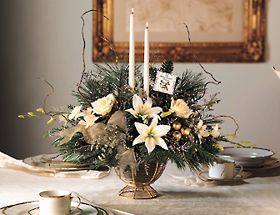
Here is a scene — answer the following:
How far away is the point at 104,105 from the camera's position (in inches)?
55.9

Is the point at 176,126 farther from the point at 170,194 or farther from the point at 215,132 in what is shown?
the point at 170,194

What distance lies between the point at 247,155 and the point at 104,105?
0.85m

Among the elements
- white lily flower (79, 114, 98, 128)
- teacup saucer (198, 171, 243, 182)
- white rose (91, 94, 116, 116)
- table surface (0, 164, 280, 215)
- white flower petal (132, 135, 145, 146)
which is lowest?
table surface (0, 164, 280, 215)

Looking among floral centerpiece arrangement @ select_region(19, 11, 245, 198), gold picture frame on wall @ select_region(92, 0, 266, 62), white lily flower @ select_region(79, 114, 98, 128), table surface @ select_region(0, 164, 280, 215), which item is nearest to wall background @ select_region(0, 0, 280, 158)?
gold picture frame on wall @ select_region(92, 0, 266, 62)

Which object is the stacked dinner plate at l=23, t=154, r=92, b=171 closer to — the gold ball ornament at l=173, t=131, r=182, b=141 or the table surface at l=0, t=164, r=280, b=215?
the table surface at l=0, t=164, r=280, b=215

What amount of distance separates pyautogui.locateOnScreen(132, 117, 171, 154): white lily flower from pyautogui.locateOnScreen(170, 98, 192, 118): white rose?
7cm

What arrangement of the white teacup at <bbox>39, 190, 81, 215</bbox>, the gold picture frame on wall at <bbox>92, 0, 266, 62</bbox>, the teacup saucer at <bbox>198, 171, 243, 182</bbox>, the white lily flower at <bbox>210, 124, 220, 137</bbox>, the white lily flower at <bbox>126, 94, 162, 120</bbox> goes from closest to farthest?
the white teacup at <bbox>39, 190, 81, 215</bbox>, the white lily flower at <bbox>126, 94, 162, 120</bbox>, the white lily flower at <bbox>210, 124, 220, 137</bbox>, the teacup saucer at <bbox>198, 171, 243, 182</bbox>, the gold picture frame on wall at <bbox>92, 0, 266, 62</bbox>

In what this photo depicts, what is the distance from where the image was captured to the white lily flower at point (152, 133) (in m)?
1.37

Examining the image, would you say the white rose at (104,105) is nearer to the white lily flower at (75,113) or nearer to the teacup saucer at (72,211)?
the white lily flower at (75,113)

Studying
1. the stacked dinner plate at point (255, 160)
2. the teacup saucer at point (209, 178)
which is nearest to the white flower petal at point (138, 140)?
the teacup saucer at point (209, 178)

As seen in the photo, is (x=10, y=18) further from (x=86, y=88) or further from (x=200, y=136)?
(x=200, y=136)

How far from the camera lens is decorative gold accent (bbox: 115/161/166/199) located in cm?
148

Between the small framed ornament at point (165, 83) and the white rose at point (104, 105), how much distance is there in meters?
0.13

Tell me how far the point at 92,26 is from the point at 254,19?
2.91 feet
